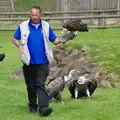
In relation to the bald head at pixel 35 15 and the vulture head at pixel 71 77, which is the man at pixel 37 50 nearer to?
the bald head at pixel 35 15

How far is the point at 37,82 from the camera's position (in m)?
7.31

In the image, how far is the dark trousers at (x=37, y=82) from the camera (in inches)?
286

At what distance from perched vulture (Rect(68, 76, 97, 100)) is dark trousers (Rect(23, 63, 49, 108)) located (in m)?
1.22

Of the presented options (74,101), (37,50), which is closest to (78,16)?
(74,101)

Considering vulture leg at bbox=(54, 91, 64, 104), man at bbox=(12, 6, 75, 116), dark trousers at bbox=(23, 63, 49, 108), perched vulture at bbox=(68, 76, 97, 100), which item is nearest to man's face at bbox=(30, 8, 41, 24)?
man at bbox=(12, 6, 75, 116)

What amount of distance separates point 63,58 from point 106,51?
1249mm

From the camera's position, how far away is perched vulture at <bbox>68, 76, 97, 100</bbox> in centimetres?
858

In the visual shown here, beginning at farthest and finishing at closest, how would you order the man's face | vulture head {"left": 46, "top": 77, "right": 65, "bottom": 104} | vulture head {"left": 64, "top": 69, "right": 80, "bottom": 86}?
vulture head {"left": 64, "top": 69, "right": 80, "bottom": 86} → vulture head {"left": 46, "top": 77, "right": 65, "bottom": 104} → the man's face

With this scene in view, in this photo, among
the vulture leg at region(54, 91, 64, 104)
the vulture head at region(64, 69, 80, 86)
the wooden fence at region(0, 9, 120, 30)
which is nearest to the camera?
the vulture leg at region(54, 91, 64, 104)

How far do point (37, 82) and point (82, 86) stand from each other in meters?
1.50

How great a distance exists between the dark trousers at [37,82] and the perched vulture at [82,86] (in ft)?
4.00

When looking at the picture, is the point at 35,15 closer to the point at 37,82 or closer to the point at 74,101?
the point at 37,82

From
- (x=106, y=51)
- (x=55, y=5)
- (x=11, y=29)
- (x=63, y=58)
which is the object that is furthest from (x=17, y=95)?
(x=55, y=5)

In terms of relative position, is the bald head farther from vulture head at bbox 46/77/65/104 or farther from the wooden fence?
the wooden fence
